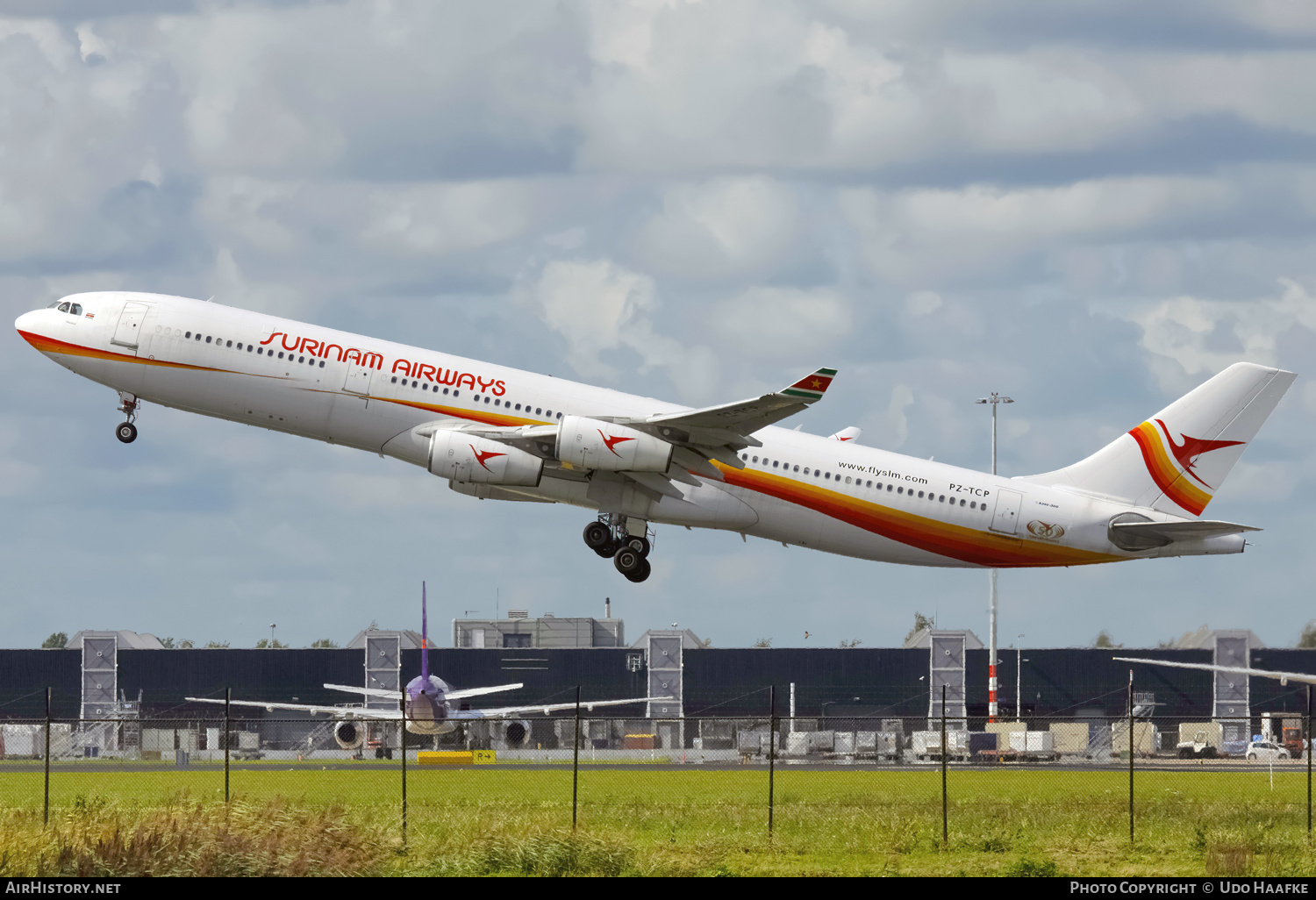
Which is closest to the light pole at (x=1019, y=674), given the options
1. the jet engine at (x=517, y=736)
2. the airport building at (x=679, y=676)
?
the airport building at (x=679, y=676)

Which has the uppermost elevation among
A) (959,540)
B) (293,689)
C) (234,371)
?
(234,371)

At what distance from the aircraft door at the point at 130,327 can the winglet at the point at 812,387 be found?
18.0 meters

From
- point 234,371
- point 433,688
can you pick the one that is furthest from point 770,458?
point 433,688

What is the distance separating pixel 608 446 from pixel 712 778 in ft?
43.2

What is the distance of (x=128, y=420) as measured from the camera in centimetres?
4897

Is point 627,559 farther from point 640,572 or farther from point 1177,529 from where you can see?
point 1177,529

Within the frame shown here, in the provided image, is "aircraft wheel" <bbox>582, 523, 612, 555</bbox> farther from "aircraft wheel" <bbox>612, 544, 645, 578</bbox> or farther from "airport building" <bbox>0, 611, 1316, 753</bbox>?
"airport building" <bbox>0, 611, 1316, 753</bbox>

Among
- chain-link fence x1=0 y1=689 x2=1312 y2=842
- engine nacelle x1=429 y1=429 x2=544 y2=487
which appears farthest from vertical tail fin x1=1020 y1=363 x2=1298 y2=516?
engine nacelle x1=429 y1=429 x2=544 y2=487

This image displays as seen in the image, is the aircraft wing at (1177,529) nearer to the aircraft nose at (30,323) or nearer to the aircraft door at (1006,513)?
the aircraft door at (1006,513)

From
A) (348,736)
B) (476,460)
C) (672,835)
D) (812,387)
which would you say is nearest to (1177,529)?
(812,387)

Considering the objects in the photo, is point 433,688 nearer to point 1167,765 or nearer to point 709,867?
point 1167,765

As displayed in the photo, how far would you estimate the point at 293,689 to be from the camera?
11594 centimetres

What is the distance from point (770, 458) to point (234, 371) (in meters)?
15.0

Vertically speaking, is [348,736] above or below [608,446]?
below
